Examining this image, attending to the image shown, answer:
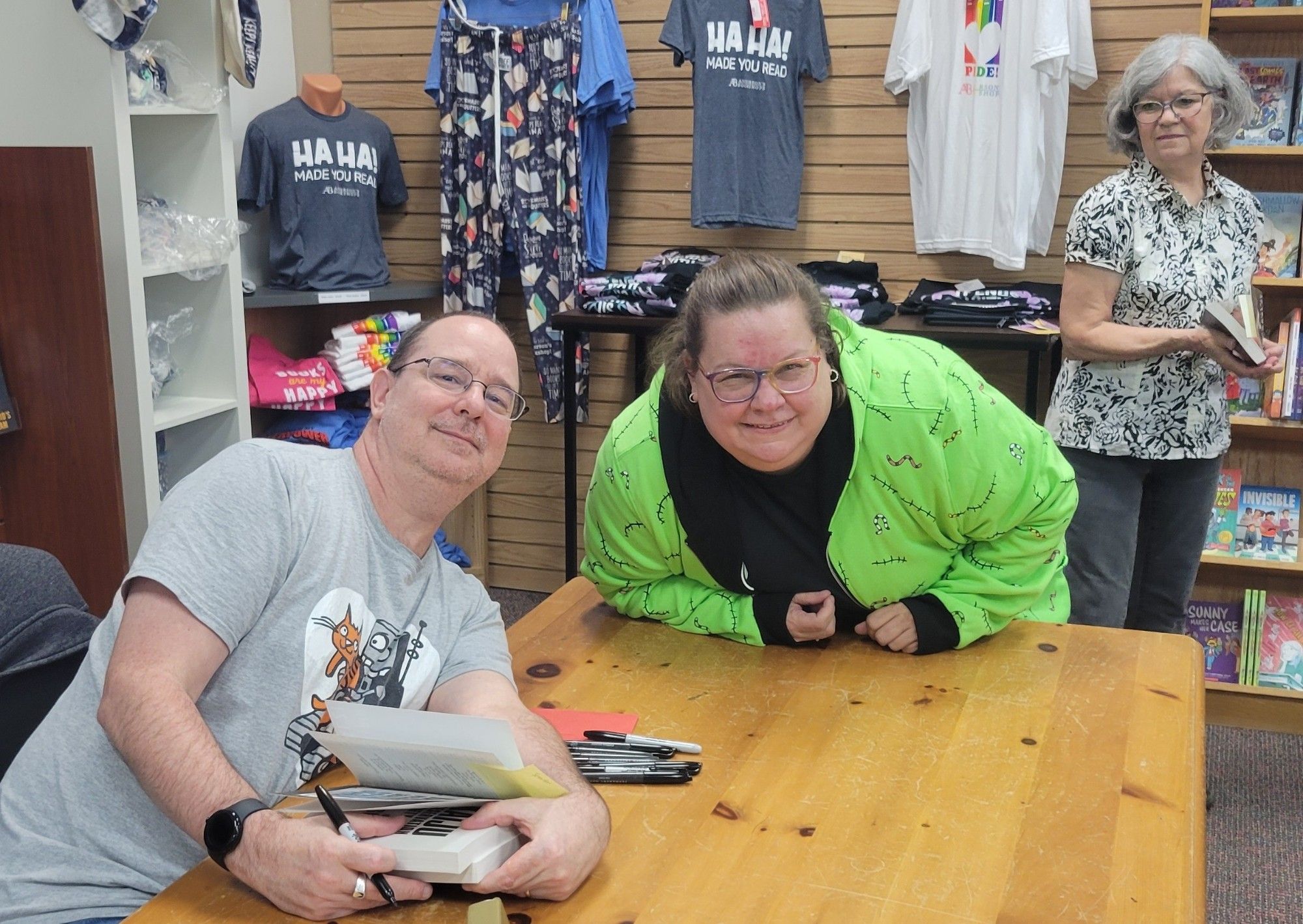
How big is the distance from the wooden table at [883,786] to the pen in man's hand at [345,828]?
0.03 meters

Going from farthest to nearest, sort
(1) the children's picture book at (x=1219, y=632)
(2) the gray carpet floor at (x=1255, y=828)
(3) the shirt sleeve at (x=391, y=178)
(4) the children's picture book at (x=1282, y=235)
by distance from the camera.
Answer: (3) the shirt sleeve at (x=391, y=178)
(1) the children's picture book at (x=1219, y=632)
(4) the children's picture book at (x=1282, y=235)
(2) the gray carpet floor at (x=1255, y=828)

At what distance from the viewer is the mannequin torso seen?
4.15 metres

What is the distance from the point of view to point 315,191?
13.5ft

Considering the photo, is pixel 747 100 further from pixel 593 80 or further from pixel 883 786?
pixel 883 786

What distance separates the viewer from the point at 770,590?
6.17ft

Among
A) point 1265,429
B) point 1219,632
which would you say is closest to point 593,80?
point 1265,429

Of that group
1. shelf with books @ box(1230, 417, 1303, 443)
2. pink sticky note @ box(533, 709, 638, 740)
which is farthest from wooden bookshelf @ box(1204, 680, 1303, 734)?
pink sticky note @ box(533, 709, 638, 740)

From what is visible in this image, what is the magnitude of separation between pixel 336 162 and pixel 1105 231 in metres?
2.58

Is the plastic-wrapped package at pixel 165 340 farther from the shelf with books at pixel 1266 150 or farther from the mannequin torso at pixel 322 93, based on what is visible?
the shelf with books at pixel 1266 150

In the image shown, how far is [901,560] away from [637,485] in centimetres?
41

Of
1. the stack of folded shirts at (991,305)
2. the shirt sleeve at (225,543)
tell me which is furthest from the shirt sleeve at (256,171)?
the shirt sleeve at (225,543)

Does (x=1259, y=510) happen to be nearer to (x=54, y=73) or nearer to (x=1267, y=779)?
(x=1267, y=779)

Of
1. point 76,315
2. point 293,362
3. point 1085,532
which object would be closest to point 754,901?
point 1085,532

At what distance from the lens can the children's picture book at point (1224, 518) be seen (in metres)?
3.59
